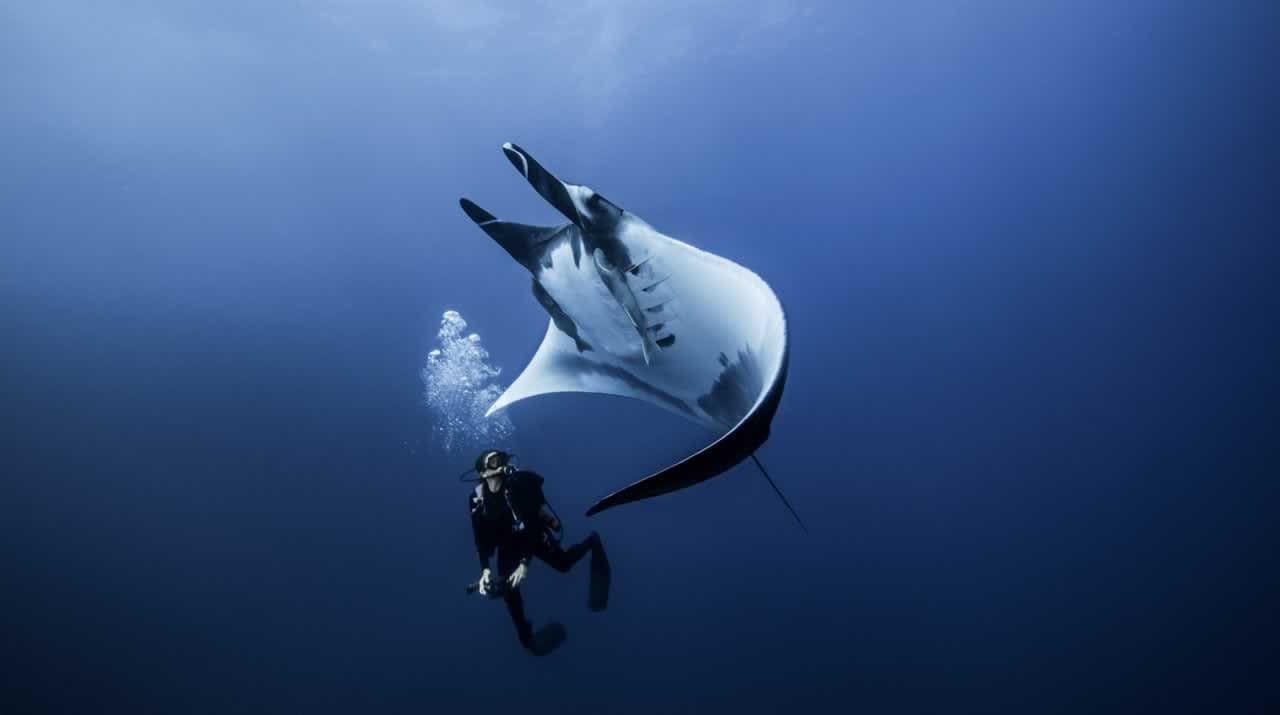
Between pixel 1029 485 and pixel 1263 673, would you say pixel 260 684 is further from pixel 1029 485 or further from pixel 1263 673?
pixel 1263 673

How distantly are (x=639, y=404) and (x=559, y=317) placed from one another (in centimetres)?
895

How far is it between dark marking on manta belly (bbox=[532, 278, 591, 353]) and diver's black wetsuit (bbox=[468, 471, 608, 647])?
95cm

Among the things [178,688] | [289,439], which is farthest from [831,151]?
[178,688]

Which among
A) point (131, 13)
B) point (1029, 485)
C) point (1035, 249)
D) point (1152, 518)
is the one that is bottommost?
point (1152, 518)

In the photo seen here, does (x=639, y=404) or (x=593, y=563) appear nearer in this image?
(x=593, y=563)

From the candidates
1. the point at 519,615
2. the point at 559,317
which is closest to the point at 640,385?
the point at 559,317

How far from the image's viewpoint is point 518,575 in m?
2.85

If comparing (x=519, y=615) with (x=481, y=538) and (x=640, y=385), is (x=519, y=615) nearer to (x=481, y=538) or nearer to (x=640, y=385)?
(x=481, y=538)

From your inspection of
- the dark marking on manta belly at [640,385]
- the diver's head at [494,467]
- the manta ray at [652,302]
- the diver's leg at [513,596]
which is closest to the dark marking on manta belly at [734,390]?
the manta ray at [652,302]

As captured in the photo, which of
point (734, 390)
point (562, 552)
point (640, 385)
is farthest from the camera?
point (640, 385)

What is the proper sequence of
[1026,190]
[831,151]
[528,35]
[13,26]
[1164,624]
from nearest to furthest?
[13,26], [528,35], [1164,624], [831,151], [1026,190]

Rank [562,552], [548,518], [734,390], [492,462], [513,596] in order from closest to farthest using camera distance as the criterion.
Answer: [734,390], [492,462], [548,518], [513,596], [562,552]

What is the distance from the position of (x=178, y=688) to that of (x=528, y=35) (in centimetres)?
1440

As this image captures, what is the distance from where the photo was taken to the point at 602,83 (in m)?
11.5
